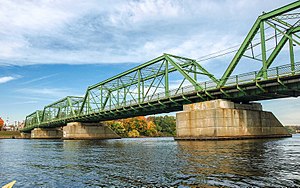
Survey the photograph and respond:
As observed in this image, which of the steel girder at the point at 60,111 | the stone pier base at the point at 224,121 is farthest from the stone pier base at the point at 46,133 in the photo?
the stone pier base at the point at 224,121

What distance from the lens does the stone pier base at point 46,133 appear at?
15425 centimetres

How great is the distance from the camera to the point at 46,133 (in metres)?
156

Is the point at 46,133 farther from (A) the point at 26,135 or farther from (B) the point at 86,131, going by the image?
(B) the point at 86,131

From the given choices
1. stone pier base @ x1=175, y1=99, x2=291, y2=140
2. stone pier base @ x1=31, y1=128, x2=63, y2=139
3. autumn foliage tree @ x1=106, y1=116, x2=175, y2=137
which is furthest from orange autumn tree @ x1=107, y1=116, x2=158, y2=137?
stone pier base @ x1=175, y1=99, x2=291, y2=140

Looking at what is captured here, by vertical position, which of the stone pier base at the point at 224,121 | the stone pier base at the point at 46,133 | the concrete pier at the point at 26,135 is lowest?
the concrete pier at the point at 26,135

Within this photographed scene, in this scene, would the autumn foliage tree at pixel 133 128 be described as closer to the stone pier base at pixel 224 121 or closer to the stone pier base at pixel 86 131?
the stone pier base at pixel 86 131

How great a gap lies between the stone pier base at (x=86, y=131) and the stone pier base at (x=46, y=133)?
169ft

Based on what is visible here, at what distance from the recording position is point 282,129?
57688 millimetres

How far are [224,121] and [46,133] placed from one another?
13039cm

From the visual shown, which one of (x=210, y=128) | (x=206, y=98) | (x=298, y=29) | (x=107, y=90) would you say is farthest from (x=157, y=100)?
(x=107, y=90)

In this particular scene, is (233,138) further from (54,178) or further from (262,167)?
(54,178)

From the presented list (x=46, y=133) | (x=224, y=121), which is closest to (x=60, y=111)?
(x=46, y=133)

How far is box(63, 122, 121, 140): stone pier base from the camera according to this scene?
102 meters

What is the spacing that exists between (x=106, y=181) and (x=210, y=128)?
3499 cm
